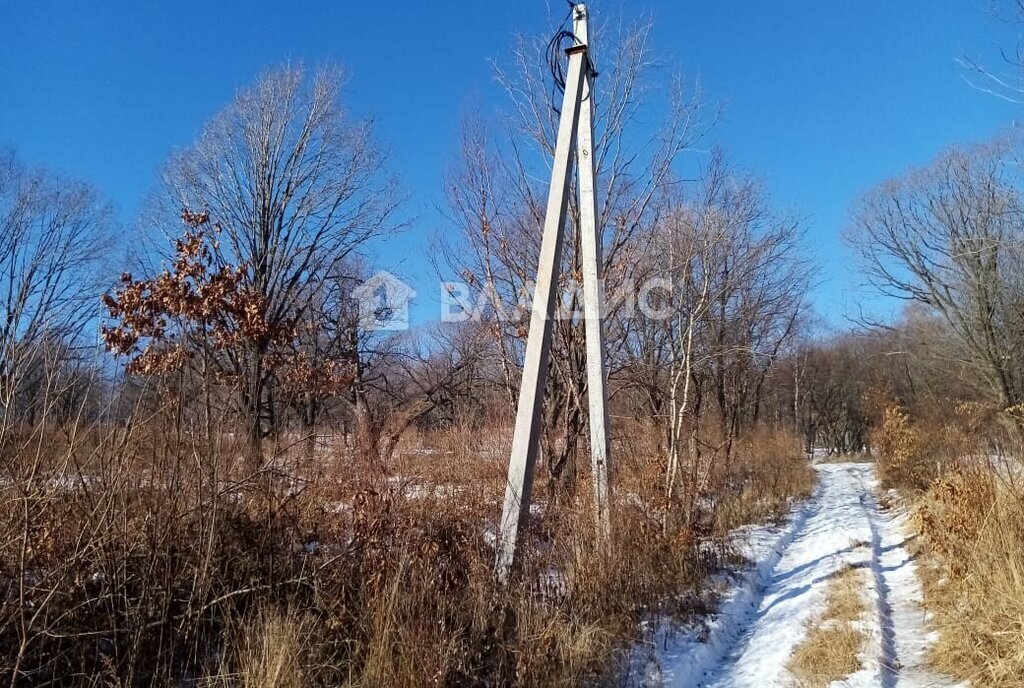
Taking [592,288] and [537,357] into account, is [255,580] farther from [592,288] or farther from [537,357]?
[592,288]

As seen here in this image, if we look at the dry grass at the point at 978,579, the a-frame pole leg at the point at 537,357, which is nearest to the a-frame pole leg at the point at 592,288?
the a-frame pole leg at the point at 537,357

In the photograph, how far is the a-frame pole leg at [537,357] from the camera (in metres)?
4.66

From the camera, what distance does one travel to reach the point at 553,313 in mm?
5066

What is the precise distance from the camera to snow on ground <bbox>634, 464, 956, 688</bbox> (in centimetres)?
395

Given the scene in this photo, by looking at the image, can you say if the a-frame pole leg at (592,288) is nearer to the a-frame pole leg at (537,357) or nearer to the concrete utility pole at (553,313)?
the concrete utility pole at (553,313)

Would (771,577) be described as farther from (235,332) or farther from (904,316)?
(904,316)

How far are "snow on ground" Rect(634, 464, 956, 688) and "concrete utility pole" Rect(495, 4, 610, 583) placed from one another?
1.17 metres

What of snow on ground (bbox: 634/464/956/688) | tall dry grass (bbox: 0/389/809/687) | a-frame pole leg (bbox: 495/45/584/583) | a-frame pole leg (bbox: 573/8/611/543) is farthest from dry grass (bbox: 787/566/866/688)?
a-frame pole leg (bbox: 573/8/611/543)

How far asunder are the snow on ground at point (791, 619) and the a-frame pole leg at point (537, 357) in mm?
1278

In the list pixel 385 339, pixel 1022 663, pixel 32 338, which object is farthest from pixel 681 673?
pixel 385 339

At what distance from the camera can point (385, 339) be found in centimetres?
2506

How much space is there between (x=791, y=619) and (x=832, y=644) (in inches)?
31.3

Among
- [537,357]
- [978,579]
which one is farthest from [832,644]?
[537,357]

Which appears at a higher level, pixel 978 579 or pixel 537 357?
pixel 537 357
